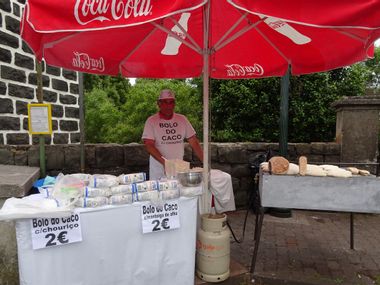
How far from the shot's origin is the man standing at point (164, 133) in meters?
3.93

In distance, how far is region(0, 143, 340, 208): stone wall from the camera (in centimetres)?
455

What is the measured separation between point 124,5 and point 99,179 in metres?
1.38

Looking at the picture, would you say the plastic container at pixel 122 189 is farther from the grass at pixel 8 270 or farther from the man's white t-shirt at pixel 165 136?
the man's white t-shirt at pixel 165 136

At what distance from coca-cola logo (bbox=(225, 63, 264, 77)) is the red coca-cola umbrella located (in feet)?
0.04

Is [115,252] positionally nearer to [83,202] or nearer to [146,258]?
[146,258]

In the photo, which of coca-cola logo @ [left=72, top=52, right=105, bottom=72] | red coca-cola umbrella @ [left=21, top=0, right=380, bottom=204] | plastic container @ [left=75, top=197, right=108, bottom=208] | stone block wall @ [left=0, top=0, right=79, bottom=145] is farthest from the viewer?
stone block wall @ [left=0, top=0, right=79, bottom=145]

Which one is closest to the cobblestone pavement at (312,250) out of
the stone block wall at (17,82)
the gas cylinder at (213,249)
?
the gas cylinder at (213,249)

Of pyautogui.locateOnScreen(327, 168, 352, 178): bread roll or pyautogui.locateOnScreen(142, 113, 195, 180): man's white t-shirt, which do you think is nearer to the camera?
pyautogui.locateOnScreen(327, 168, 352, 178): bread roll

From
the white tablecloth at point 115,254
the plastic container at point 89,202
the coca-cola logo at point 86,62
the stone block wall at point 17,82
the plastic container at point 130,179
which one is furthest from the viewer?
the stone block wall at point 17,82

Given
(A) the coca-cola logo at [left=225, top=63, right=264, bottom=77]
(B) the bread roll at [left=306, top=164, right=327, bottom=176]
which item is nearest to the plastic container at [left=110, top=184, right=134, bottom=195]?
(B) the bread roll at [left=306, top=164, right=327, bottom=176]

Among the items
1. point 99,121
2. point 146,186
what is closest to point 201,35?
point 146,186

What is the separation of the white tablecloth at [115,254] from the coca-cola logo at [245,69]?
208 centimetres

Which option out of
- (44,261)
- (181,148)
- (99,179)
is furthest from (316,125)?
(44,261)

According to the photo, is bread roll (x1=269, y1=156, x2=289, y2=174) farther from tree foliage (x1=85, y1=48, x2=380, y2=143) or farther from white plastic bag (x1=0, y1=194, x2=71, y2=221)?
tree foliage (x1=85, y1=48, x2=380, y2=143)
